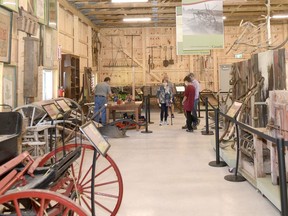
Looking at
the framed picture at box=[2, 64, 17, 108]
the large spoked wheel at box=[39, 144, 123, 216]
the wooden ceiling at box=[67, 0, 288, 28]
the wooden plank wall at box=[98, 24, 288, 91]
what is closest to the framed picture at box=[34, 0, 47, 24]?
the framed picture at box=[2, 64, 17, 108]

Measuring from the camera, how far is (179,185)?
4199 mm

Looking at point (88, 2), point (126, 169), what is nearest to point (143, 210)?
point (126, 169)

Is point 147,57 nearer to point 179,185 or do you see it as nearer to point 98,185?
point 179,185

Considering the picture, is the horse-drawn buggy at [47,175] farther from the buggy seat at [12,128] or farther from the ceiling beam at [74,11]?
the ceiling beam at [74,11]

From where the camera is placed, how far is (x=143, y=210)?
3377mm

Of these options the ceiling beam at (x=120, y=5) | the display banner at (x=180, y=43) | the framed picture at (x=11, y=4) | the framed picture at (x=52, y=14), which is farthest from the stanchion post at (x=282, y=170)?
the ceiling beam at (x=120, y=5)

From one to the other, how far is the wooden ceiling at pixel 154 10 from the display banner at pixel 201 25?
10.3 ft

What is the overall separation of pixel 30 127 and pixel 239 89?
416cm

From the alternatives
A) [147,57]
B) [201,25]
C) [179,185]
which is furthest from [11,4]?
[147,57]

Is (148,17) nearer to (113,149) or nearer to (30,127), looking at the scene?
(113,149)

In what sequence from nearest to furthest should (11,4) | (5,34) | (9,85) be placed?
(5,34) < (11,4) < (9,85)

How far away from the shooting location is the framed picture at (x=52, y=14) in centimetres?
A: 784

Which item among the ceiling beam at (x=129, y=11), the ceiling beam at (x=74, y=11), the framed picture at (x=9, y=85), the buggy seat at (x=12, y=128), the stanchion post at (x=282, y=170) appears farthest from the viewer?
the ceiling beam at (x=129, y=11)

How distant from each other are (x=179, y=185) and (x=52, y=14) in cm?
598
